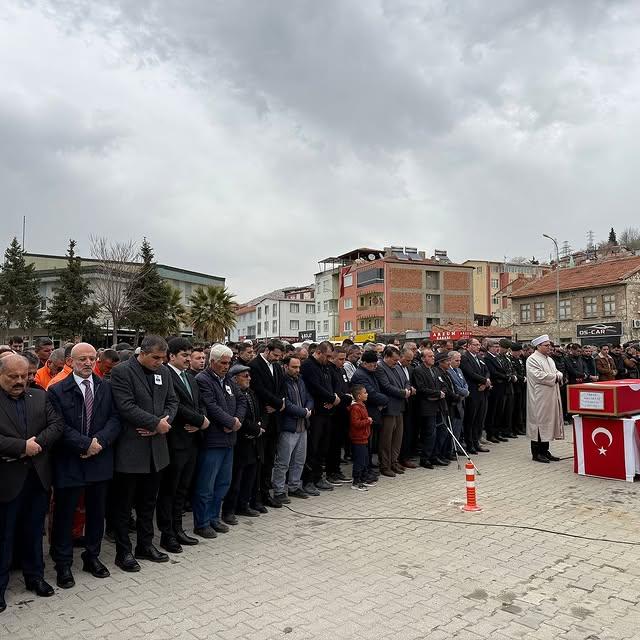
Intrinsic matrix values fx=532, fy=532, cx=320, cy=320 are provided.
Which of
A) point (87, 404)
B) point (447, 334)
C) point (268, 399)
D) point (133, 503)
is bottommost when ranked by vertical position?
point (133, 503)

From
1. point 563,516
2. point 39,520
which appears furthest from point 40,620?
point 563,516

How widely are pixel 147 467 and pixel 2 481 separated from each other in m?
1.17

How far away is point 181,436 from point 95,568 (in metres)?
1.34

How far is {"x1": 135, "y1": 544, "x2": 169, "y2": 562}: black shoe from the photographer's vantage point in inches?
196

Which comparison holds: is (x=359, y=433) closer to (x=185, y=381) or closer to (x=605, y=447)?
(x=185, y=381)

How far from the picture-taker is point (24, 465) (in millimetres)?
4141

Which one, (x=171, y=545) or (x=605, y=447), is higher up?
(x=605, y=447)

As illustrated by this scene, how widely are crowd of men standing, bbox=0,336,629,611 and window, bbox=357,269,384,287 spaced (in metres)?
50.5

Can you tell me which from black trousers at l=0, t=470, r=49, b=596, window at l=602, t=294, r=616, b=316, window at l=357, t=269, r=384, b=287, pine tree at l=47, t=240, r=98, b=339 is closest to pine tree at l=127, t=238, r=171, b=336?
pine tree at l=47, t=240, r=98, b=339

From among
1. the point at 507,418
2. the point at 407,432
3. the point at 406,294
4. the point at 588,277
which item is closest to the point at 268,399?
the point at 407,432

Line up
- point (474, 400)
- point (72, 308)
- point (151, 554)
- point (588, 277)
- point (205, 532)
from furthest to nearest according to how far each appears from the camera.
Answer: point (588, 277), point (72, 308), point (474, 400), point (205, 532), point (151, 554)

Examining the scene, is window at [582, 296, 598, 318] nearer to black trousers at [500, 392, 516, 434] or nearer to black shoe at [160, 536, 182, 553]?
black trousers at [500, 392, 516, 434]

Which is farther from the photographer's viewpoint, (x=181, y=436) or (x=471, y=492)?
(x=471, y=492)

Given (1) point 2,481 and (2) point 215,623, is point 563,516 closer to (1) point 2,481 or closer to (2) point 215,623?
(2) point 215,623
